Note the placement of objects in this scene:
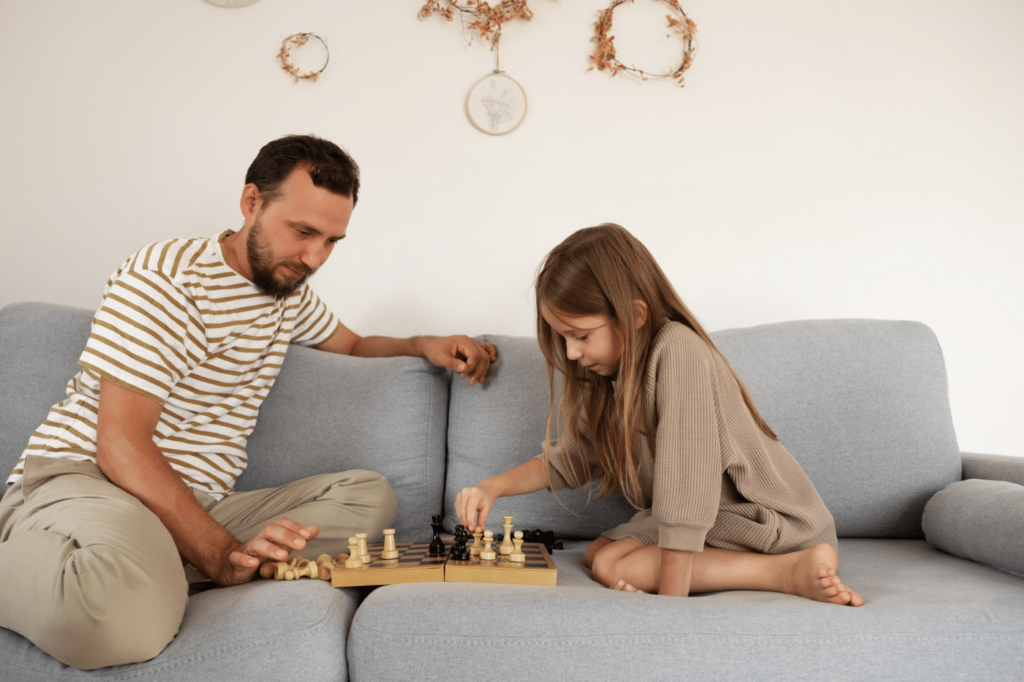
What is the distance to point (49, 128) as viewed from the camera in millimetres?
2191

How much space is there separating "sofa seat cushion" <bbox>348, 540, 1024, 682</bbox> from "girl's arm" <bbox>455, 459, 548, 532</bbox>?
0.87 feet

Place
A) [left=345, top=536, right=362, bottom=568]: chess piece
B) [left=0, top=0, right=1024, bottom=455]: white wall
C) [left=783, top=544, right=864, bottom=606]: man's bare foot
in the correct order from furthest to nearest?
[left=0, top=0, right=1024, bottom=455]: white wall < [left=345, top=536, right=362, bottom=568]: chess piece < [left=783, top=544, right=864, bottom=606]: man's bare foot

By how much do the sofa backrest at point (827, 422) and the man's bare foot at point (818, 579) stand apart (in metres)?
0.46

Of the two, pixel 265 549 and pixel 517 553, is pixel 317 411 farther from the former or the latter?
pixel 517 553

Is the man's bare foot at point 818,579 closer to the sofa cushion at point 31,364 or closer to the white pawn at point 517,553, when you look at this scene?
the white pawn at point 517,553

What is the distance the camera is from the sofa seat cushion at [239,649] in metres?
0.97

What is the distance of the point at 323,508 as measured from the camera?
1423 mm

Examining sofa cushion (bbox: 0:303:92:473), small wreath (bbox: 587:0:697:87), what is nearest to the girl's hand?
sofa cushion (bbox: 0:303:92:473)

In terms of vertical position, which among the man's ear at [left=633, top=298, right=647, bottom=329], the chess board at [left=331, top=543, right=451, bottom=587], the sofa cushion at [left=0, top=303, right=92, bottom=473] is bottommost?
the chess board at [left=331, top=543, right=451, bottom=587]

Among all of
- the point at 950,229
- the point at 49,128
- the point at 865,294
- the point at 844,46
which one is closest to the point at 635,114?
the point at 844,46

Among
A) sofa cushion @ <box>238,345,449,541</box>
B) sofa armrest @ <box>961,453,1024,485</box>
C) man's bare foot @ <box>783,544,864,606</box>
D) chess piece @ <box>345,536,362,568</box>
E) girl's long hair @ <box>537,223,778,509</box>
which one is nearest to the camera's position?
man's bare foot @ <box>783,544,864,606</box>

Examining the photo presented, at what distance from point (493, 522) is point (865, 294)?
1581mm

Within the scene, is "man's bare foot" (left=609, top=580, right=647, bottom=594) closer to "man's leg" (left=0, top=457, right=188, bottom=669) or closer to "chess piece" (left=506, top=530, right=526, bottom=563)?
"chess piece" (left=506, top=530, right=526, bottom=563)

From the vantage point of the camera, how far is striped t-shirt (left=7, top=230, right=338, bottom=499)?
139 centimetres
